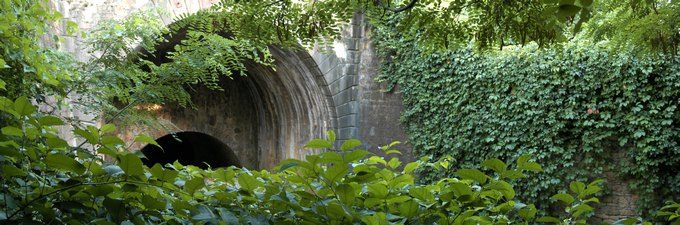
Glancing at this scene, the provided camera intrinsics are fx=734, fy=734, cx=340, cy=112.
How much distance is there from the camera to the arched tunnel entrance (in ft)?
37.4

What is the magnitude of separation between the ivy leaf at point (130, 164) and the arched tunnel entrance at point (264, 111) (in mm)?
9325

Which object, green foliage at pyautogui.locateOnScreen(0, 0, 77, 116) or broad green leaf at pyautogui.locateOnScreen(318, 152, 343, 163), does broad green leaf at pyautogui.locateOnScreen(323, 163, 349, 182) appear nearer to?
broad green leaf at pyautogui.locateOnScreen(318, 152, 343, 163)

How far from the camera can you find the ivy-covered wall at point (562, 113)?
7145mm

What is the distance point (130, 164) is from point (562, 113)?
6.91m

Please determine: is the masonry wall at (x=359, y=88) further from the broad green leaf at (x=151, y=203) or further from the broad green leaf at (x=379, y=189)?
the broad green leaf at (x=151, y=203)

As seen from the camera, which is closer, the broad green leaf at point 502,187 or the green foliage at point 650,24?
the broad green leaf at point 502,187

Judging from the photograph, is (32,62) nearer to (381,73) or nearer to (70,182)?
(70,182)

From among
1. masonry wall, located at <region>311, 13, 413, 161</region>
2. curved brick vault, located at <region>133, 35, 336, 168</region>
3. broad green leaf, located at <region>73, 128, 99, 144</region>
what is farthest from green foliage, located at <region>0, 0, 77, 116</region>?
curved brick vault, located at <region>133, 35, 336, 168</region>

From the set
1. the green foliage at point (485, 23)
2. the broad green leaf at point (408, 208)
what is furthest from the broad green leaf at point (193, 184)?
the green foliage at point (485, 23)

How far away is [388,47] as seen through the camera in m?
10.6

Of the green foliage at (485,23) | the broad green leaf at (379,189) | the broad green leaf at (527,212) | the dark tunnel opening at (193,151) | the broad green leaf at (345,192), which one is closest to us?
the broad green leaf at (345,192)

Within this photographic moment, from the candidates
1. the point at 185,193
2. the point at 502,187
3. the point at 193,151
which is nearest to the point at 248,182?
the point at 185,193

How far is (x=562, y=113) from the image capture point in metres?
7.85

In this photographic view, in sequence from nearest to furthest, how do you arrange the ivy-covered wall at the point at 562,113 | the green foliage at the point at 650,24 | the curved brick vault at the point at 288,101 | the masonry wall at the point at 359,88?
the green foliage at the point at 650,24 < the ivy-covered wall at the point at 562,113 < the curved brick vault at the point at 288,101 < the masonry wall at the point at 359,88
